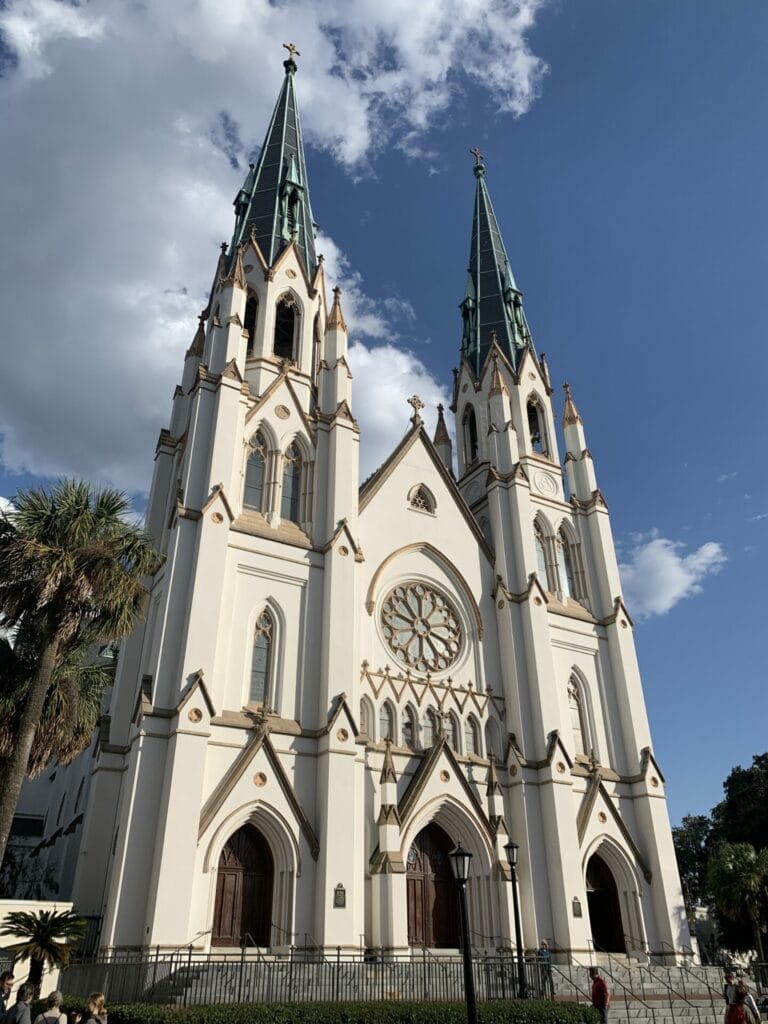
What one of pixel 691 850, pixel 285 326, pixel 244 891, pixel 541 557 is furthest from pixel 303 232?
pixel 691 850

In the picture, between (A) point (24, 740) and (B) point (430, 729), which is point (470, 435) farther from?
(A) point (24, 740)

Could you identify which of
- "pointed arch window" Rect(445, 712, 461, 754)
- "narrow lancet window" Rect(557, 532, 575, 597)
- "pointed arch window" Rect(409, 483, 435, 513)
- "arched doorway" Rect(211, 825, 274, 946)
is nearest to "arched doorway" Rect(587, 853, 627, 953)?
"pointed arch window" Rect(445, 712, 461, 754)

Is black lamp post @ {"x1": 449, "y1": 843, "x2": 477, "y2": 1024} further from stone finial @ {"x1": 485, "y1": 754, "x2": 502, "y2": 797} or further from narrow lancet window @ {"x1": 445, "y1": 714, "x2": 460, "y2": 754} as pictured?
narrow lancet window @ {"x1": 445, "y1": 714, "x2": 460, "y2": 754}

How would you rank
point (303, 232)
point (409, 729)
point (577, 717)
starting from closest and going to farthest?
point (409, 729), point (577, 717), point (303, 232)

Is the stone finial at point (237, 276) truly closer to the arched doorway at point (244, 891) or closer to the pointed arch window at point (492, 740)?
the pointed arch window at point (492, 740)

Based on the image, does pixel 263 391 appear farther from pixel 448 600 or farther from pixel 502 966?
pixel 502 966

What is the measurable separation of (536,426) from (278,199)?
15.5m

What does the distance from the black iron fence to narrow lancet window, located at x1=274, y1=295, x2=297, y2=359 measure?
21.3 meters

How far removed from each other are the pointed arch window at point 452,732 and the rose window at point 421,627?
1704 mm

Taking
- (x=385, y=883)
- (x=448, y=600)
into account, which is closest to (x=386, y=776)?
(x=385, y=883)

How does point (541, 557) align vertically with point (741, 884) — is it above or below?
above

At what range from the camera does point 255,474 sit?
26.1 meters

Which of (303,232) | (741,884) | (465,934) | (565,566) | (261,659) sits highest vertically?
(303,232)

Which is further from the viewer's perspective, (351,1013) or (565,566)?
(565,566)
